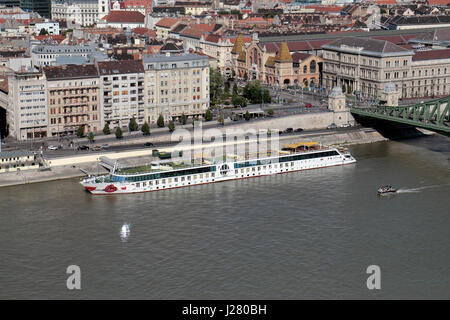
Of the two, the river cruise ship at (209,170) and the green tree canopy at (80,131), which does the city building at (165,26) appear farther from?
the river cruise ship at (209,170)

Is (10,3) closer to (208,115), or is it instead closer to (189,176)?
(208,115)

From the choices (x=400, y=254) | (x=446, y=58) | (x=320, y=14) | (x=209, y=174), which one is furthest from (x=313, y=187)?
(x=320, y=14)

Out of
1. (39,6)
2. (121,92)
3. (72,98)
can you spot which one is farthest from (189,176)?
(39,6)

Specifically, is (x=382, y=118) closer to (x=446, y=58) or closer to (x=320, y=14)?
(x=446, y=58)

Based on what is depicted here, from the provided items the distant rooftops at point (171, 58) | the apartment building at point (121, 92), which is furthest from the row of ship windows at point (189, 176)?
the distant rooftops at point (171, 58)

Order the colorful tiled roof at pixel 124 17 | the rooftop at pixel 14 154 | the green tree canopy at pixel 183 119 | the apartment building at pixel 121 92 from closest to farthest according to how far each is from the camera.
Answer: the rooftop at pixel 14 154 < the apartment building at pixel 121 92 < the green tree canopy at pixel 183 119 < the colorful tiled roof at pixel 124 17

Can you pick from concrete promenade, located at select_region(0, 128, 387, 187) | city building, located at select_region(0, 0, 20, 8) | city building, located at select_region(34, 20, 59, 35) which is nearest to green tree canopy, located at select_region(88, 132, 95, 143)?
concrete promenade, located at select_region(0, 128, 387, 187)
